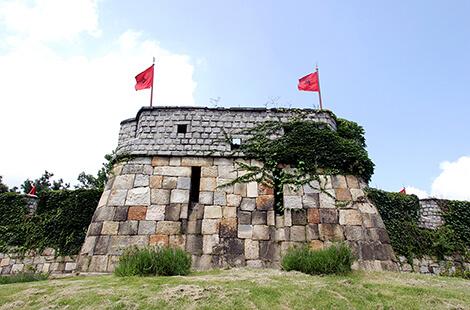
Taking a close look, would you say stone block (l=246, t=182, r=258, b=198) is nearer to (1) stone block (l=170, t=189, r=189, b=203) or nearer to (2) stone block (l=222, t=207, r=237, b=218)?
(2) stone block (l=222, t=207, r=237, b=218)

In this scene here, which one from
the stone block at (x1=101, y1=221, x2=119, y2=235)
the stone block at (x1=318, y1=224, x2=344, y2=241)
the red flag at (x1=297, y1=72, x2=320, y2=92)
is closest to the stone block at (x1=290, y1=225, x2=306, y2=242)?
the stone block at (x1=318, y1=224, x2=344, y2=241)

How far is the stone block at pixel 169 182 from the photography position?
8.91 metres

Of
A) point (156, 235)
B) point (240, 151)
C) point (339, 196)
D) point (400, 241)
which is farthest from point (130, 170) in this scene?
point (400, 241)

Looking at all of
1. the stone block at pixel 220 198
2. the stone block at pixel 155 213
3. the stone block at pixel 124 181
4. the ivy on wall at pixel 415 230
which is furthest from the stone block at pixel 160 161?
the ivy on wall at pixel 415 230

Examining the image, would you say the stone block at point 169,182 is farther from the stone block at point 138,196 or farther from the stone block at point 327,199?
the stone block at point 327,199

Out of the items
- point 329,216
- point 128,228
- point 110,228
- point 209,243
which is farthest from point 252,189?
point 110,228

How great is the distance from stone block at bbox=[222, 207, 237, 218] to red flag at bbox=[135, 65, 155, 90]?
5.05m

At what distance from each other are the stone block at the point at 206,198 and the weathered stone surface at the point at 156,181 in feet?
3.56

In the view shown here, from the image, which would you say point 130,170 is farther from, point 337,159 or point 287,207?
point 337,159

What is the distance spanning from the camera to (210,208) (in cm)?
858

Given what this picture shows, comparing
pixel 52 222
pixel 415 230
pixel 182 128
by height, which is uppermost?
pixel 182 128

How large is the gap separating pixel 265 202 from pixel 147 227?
288 centimetres

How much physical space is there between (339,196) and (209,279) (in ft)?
14.4

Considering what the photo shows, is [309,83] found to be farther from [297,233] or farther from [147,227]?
[147,227]
